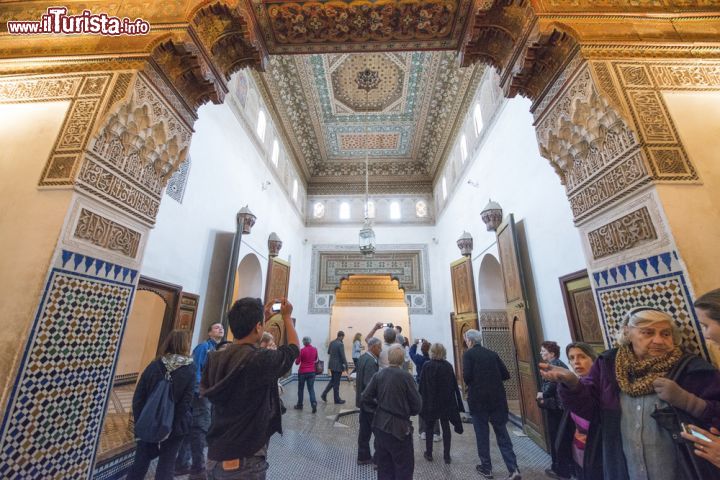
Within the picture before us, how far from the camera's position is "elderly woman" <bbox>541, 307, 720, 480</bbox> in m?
1.00

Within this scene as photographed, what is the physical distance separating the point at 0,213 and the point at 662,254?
3164mm

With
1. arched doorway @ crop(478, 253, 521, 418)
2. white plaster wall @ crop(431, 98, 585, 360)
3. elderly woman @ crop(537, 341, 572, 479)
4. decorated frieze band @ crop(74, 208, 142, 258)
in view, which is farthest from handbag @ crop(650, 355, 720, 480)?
arched doorway @ crop(478, 253, 521, 418)

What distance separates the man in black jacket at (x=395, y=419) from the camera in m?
1.93

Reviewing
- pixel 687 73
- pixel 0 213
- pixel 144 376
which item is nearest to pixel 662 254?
pixel 687 73

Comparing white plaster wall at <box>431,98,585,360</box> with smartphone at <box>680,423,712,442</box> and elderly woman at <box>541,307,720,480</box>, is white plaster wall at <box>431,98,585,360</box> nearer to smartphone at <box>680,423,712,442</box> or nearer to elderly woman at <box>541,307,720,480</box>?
elderly woman at <box>541,307,720,480</box>

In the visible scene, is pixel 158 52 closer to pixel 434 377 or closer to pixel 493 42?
pixel 493 42

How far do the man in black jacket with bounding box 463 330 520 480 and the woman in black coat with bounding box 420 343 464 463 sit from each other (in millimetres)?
196

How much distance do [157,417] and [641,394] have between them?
2253mm

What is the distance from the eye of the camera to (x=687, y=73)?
1728 millimetres

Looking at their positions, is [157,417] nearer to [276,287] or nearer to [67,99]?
[67,99]

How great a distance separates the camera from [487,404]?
2484 mm

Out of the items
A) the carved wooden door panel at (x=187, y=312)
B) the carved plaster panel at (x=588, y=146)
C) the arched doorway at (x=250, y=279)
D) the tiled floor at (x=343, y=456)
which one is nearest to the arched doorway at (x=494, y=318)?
the tiled floor at (x=343, y=456)

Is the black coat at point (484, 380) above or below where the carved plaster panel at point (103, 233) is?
below

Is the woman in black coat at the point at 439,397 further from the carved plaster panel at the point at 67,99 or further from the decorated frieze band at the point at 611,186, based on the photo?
the carved plaster panel at the point at 67,99
